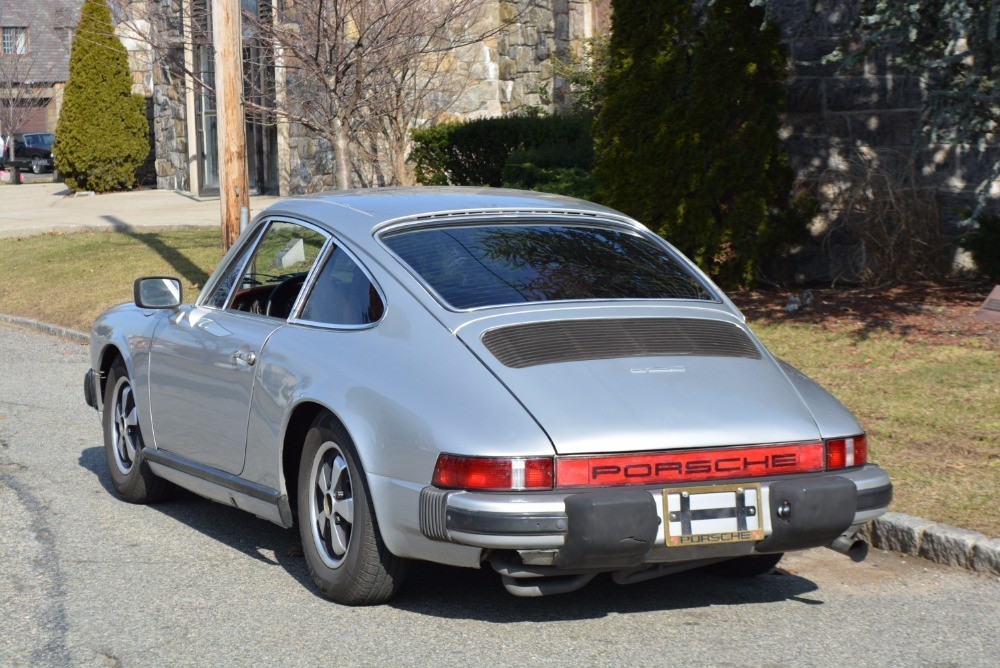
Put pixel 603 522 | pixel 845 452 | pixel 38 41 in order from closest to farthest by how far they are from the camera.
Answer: pixel 603 522
pixel 845 452
pixel 38 41

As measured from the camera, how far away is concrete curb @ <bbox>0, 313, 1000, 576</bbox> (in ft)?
18.8

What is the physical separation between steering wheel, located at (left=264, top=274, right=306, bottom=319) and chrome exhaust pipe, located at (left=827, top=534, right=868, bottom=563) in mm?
2480

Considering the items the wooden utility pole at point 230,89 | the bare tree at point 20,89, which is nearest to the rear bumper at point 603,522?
the wooden utility pole at point 230,89

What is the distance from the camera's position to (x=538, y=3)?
24.9m

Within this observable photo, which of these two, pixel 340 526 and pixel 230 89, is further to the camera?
pixel 230 89

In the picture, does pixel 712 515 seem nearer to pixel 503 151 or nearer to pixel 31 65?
pixel 503 151

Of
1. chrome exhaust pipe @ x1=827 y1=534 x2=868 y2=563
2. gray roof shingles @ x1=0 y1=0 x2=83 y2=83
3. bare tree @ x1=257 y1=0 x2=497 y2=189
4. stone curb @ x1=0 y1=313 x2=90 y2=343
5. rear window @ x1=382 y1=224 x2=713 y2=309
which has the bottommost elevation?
stone curb @ x1=0 y1=313 x2=90 y2=343

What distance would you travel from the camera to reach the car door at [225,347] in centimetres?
568

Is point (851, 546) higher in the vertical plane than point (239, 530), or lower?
higher

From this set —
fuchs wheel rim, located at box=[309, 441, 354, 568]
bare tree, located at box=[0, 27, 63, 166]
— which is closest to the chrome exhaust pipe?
fuchs wheel rim, located at box=[309, 441, 354, 568]

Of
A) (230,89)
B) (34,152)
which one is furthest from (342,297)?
(34,152)

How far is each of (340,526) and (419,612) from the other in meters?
0.45

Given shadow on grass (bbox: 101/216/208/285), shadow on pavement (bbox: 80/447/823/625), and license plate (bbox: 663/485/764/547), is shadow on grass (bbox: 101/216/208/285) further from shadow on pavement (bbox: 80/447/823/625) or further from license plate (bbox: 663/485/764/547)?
license plate (bbox: 663/485/764/547)

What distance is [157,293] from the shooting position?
6430 millimetres
